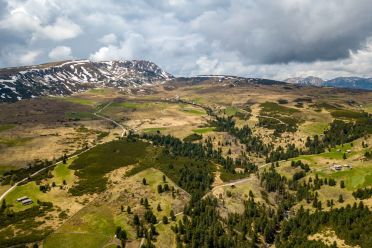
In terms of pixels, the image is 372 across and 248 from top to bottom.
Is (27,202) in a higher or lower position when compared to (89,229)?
higher

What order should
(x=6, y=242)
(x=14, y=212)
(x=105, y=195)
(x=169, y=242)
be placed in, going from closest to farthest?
(x=6, y=242) → (x=169, y=242) → (x=14, y=212) → (x=105, y=195)

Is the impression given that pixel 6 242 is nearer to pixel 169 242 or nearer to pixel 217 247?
pixel 169 242

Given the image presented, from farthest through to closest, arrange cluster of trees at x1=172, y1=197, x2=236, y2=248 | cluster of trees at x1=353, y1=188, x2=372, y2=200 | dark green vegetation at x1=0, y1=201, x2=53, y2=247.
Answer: cluster of trees at x1=353, y1=188, x2=372, y2=200
cluster of trees at x1=172, y1=197, x2=236, y2=248
dark green vegetation at x1=0, y1=201, x2=53, y2=247

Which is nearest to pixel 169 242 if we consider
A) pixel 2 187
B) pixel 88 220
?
pixel 88 220

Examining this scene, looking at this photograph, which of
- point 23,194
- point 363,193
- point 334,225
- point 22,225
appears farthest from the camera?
point 363,193

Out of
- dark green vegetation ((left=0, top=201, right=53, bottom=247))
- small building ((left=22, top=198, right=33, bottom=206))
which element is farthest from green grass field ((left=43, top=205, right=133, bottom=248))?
small building ((left=22, top=198, right=33, bottom=206))

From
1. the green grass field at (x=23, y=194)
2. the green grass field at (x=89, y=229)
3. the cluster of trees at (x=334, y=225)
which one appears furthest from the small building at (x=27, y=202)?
the cluster of trees at (x=334, y=225)

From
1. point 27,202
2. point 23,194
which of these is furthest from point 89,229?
point 23,194

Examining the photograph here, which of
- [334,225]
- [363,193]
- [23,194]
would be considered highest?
[23,194]

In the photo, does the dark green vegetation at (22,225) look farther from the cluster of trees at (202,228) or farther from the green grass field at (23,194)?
the cluster of trees at (202,228)

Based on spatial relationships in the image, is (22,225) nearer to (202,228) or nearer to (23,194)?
(23,194)

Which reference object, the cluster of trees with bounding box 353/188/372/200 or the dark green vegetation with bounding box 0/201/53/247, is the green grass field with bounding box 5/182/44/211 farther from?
the cluster of trees with bounding box 353/188/372/200
